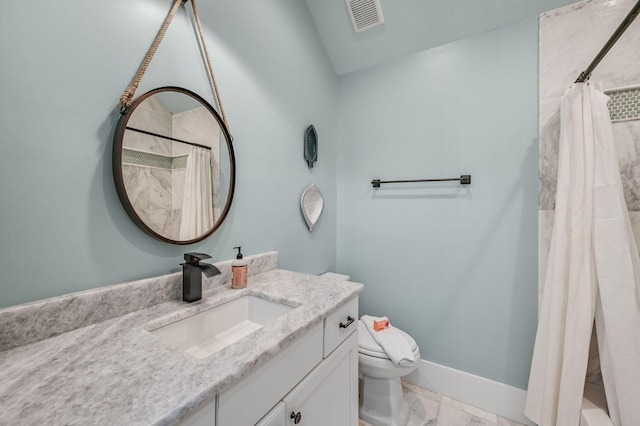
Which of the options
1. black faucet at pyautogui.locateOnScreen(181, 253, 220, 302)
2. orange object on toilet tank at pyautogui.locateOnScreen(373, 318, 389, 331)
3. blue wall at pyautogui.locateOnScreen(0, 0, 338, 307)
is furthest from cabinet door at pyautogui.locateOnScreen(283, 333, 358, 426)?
blue wall at pyautogui.locateOnScreen(0, 0, 338, 307)

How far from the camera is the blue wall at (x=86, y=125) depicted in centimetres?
67

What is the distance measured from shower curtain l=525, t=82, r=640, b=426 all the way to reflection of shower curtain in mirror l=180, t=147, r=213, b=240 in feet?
5.38

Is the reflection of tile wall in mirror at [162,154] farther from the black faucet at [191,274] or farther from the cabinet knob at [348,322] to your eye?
the cabinet knob at [348,322]

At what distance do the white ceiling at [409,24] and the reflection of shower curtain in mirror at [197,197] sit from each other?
1412 millimetres

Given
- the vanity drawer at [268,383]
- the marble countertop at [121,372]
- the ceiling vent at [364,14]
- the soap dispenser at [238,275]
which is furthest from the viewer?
the ceiling vent at [364,14]

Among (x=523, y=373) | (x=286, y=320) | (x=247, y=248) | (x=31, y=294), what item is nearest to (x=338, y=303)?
(x=286, y=320)

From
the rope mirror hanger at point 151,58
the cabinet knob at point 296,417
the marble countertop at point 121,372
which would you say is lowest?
the cabinet knob at point 296,417

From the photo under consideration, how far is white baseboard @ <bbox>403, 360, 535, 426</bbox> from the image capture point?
58.0 inches

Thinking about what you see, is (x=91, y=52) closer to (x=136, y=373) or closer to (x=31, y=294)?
(x=31, y=294)

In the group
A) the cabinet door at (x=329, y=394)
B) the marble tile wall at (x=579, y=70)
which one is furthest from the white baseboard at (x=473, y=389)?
the cabinet door at (x=329, y=394)

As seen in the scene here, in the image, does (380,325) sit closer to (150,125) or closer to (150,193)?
(150,193)

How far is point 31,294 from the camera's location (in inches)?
27.4

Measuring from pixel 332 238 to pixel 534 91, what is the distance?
1.58 meters

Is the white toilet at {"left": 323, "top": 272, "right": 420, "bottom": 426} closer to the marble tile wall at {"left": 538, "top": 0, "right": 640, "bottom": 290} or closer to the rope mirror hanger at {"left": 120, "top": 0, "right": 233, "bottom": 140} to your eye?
the marble tile wall at {"left": 538, "top": 0, "right": 640, "bottom": 290}
